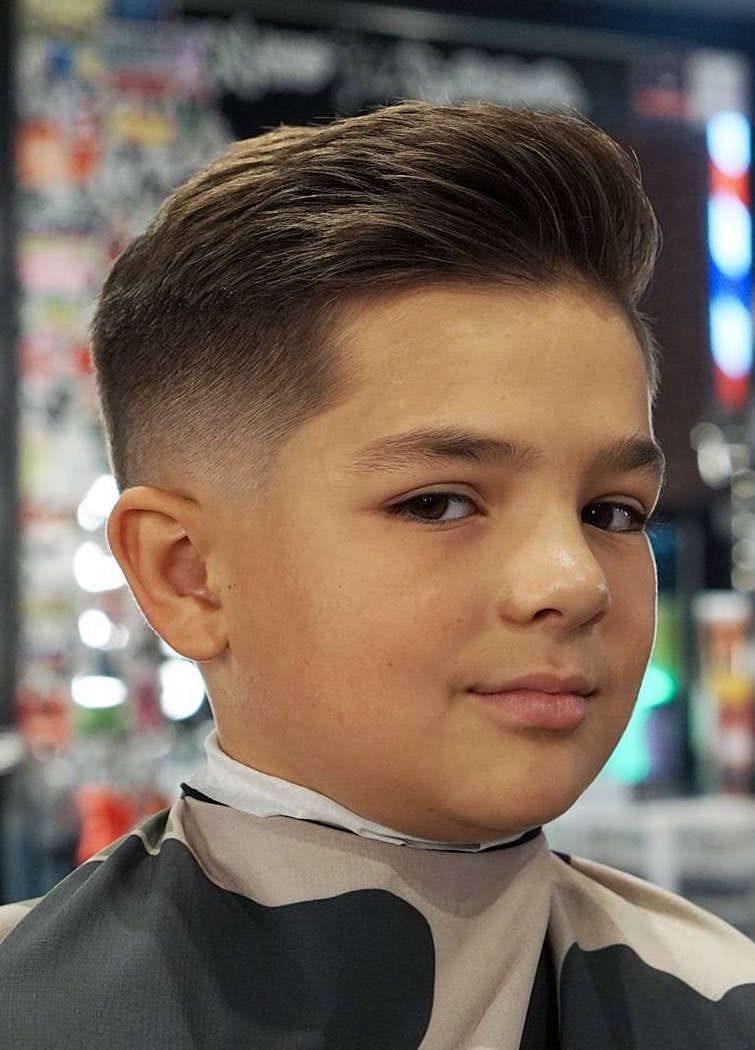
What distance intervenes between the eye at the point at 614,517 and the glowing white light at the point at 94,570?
1.64 metres

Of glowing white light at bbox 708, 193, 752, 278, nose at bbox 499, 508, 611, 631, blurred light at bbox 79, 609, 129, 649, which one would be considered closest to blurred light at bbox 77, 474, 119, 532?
blurred light at bbox 79, 609, 129, 649

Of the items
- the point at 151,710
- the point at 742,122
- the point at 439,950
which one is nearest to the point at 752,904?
the point at 151,710

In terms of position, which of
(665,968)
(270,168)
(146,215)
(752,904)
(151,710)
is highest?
(270,168)

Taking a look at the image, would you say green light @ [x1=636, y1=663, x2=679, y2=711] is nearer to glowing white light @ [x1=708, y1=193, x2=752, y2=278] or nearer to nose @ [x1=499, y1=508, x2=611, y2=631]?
glowing white light @ [x1=708, y1=193, x2=752, y2=278]

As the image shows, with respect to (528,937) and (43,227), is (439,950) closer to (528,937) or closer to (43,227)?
(528,937)

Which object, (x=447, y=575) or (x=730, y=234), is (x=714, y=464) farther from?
(x=447, y=575)

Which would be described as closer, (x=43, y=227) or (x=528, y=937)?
(x=528, y=937)

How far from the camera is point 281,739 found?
3.02ft

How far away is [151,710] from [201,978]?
1.71m

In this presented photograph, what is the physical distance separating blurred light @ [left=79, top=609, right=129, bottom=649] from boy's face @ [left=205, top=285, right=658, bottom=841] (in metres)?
1.63

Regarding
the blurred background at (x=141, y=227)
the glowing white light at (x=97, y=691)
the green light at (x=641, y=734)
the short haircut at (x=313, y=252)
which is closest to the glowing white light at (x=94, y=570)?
the blurred background at (x=141, y=227)

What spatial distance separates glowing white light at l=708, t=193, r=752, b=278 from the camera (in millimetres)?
2957

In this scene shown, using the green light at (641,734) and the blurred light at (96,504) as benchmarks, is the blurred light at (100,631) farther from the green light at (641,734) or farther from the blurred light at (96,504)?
the green light at (641,734)

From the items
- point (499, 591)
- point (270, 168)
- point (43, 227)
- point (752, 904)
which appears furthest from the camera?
point (752, 904)
